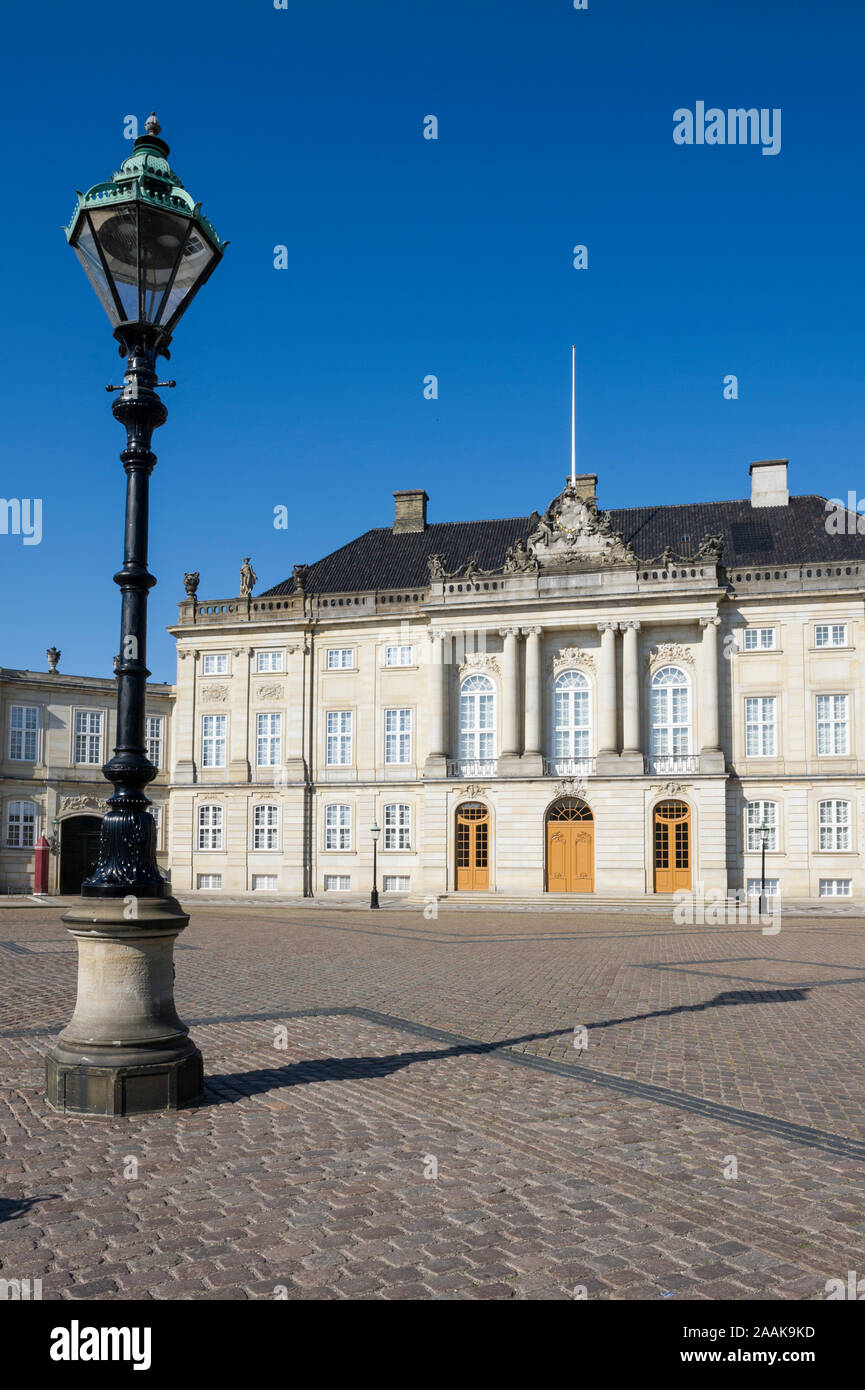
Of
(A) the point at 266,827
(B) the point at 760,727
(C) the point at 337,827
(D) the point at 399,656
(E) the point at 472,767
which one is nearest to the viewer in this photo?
(B) the point at 760,727

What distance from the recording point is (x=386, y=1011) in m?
12.9

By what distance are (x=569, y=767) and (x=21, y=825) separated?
26914 mm

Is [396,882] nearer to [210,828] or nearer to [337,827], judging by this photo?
[337,827]

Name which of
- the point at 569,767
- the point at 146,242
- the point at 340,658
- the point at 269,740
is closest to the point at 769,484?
the point at 569,767

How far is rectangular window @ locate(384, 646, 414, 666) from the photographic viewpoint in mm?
47469

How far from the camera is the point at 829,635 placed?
4278cm

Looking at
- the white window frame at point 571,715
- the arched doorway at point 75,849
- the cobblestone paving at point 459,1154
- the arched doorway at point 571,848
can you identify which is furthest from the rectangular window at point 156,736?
the cobblestone paving at point 459,1154

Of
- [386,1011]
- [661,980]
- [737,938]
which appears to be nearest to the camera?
[386,1011]

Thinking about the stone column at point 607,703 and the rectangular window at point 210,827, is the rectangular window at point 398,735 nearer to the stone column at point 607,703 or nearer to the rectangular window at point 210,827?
the rectangular window at point 210,827

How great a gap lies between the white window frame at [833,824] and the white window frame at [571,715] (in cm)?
908

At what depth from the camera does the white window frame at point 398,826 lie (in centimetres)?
4681
